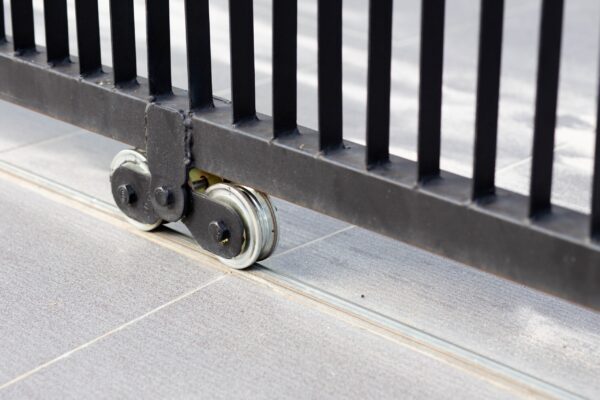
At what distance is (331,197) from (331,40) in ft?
0.83

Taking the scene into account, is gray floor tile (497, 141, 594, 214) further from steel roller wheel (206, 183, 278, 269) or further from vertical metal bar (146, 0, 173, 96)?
vertical metal bar (146, 0, 173, 96)

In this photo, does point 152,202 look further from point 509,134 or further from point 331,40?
point 509,134

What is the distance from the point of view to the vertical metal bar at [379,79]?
1.58 meters

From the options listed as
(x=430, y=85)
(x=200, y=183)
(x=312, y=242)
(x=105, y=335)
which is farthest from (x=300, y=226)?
(x=430, y=85)

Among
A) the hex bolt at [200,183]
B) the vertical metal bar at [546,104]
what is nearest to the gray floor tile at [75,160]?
Result: the hex bolt at [200,183]

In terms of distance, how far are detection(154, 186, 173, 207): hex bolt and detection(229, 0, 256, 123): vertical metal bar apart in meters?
0.20

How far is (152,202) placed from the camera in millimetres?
1963

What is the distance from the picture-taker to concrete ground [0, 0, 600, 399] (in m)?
1.60

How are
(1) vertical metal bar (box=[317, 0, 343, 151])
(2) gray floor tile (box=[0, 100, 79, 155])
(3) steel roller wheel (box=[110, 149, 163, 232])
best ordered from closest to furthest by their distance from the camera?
(1) vertical metal bar (box=[317, 0, 343, 151]) < (3) steel roller wheel (box=[110, 149, 163, 232]) < (2) gray floor tile (box=[0, 100, 79, 155])

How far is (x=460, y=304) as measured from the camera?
1822mm

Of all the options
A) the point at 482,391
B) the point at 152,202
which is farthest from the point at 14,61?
the point at 482,391

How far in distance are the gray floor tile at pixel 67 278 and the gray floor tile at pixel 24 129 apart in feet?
1.20

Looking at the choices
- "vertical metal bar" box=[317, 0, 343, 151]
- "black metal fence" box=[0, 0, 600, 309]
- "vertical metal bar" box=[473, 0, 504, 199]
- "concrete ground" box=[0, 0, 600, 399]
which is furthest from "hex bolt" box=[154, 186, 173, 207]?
"vertical metal bar" box=[473, 0, 504, 199]

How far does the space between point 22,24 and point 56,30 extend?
114mm
